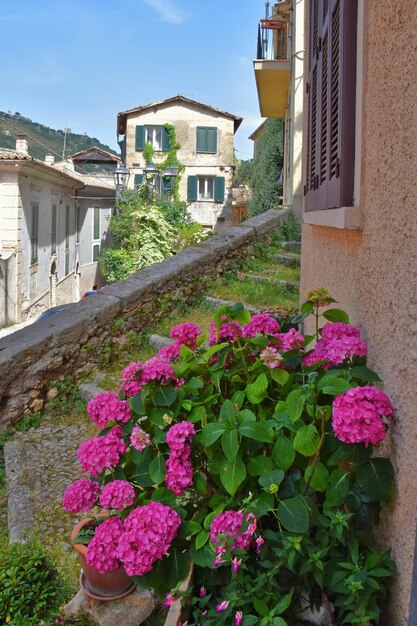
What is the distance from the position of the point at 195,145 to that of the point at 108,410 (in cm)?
2658

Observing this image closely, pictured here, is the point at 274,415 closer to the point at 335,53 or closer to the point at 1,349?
the point at 335,53

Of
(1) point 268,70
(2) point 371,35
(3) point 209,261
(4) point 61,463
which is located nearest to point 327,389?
(2) point 371,35

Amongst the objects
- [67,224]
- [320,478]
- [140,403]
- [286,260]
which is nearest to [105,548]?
[140,403]

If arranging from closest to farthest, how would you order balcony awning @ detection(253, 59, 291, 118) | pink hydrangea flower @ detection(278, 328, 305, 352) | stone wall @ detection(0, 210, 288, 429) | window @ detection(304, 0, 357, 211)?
pink hydrangea flower @ detection(278, 328, 305, 352)
window @ detection(304, 0, 357, 211)
stone wall @ detection(0, 210, 288, 429)
balcony awning @ detection(253, 59, 291, 118)

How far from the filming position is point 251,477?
1.80 meters

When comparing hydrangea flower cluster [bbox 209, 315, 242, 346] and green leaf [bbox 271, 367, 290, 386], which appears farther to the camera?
hydrangea flower cluster [bbox 209, 315, 242, 346]

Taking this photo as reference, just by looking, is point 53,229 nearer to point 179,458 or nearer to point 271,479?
point 179,458

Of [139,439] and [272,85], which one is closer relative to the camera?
[139,439]

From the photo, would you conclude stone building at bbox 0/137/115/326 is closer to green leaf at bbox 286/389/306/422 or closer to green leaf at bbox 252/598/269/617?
green leaf at bbox 286/389/306/422

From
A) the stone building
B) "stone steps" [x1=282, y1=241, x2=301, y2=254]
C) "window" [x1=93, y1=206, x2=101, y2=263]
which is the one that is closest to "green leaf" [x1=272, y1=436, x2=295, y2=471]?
"stone steps" [x1=282, y1=241, x2=301, y2=254]

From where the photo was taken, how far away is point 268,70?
1059 centimetres

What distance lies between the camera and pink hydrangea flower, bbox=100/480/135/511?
189 cm

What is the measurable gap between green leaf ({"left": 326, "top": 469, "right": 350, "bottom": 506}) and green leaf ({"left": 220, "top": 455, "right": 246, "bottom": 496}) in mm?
257

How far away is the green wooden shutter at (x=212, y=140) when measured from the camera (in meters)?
27.3
